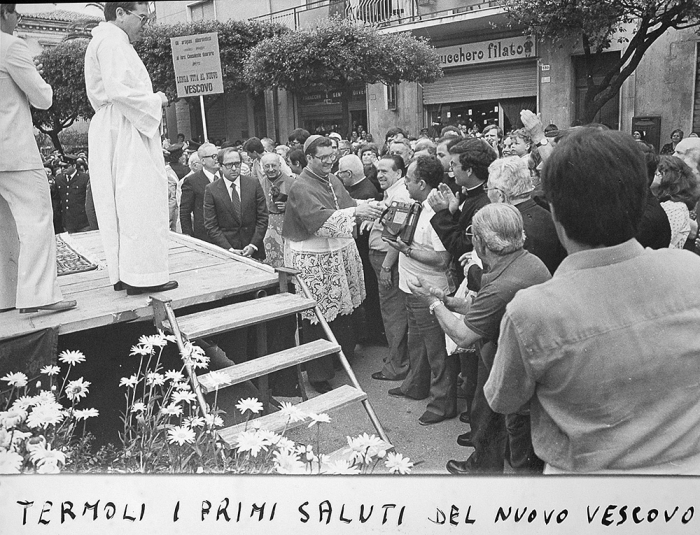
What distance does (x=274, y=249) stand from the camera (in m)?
4.24

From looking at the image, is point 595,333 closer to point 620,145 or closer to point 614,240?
point 614,240

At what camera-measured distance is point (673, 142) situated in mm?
2502

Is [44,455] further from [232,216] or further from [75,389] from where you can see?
[232,216]

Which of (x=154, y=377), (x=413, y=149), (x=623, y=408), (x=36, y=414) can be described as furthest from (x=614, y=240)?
(x=413, y=149)

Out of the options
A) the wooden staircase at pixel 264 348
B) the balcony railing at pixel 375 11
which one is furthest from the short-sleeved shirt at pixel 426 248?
the balcony railing at pixel 375 11

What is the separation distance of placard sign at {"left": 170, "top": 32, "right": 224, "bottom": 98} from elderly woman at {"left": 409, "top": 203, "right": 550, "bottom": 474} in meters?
1.17

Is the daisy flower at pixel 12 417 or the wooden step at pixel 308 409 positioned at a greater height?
the daisy flower at pixel 12 417

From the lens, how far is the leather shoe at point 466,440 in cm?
233

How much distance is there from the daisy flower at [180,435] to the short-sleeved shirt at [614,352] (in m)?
1.05

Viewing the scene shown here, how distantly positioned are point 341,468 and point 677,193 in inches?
87.8

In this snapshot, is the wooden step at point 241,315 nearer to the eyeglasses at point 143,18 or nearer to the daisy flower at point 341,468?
the daisy flower at point 341,468

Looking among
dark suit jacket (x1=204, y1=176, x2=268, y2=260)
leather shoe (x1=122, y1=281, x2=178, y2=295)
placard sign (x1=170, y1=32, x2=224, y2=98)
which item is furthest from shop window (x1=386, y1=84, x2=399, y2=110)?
dark suit jacket (x1=204, y1=176, x2=268, y2=260)

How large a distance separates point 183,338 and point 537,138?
1.63 m

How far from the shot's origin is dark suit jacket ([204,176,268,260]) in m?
4.80
